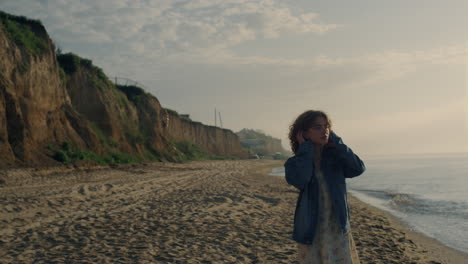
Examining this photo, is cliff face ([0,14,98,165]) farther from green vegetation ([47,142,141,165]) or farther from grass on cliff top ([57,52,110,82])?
grass on cliff top ([57,52,110,82])

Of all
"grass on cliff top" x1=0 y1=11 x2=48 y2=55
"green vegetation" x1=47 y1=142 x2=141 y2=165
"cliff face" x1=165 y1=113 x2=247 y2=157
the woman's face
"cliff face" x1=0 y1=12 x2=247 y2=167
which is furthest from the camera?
"cliff face" x1=165 y1=113 x2=247 y2=157

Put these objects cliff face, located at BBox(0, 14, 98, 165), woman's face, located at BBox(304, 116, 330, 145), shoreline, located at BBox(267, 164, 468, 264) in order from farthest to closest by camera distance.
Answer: cliff face, located at BBox(0, 14, 98, 165)
shoreline, located at BBox(267, 164, 468, 264)
woman's face, located at BBox(304, 116, 330, 145)

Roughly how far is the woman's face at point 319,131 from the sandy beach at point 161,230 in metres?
2.83

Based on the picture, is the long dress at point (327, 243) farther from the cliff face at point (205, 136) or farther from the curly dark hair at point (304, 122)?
the cliff face at point (205, 136)

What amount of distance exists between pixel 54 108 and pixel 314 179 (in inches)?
725

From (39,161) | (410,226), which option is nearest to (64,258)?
(410,226)

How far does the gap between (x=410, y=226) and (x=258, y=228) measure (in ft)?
15.8

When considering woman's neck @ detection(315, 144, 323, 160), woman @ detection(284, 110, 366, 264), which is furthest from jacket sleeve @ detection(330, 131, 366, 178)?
woman's neck @ detection(315, 144, 323, 160)

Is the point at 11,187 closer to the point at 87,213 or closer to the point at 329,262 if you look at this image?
the point at 87,213

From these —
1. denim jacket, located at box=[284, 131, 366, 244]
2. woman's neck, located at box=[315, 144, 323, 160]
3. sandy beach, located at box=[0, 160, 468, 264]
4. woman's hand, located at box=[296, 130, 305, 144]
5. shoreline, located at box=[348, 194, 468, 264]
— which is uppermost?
woman's hand, located at box=[296, 130, 305, 144]

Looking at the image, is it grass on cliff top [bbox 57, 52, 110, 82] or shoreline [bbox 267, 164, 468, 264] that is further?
grass on cliff top [bbox 57, 52, 110, 82]

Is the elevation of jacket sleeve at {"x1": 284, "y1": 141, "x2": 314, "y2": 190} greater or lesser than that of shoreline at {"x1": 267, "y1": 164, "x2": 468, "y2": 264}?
greater

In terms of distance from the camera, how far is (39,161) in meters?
14.4

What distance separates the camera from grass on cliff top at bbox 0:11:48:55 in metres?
16.8
